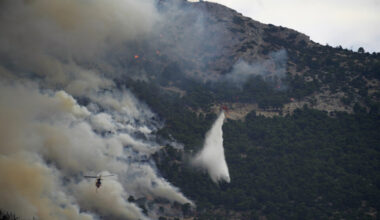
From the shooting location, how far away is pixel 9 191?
374ft

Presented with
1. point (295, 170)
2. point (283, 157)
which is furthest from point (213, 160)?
point (295, 170)

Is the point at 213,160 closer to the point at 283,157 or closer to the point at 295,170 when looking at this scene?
the point at 283,157

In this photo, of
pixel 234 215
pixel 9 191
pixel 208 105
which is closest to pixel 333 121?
pixel 208 105

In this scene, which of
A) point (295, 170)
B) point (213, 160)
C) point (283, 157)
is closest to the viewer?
point (213, 160)

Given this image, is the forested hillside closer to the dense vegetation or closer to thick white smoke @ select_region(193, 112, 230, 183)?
the dense vegetation

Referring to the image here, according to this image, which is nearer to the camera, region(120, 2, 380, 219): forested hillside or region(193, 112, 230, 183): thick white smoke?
region(120, 2, 380, 219): forested hillside

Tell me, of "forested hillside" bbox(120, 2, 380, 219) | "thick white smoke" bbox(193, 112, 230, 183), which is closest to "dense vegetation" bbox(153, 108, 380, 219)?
"forested hillside" bbox(120, 2, 380, 219)

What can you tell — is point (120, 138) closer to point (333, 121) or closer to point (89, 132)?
point (89, 132)

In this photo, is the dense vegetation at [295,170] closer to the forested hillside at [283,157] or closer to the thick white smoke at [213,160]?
the forested hillside at [283,157]

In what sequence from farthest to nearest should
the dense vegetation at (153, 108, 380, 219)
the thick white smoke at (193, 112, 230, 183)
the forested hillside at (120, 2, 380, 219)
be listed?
the thick white smoke at (193, 112, 230, 183) < the forested hillside at (120, 2, 380, 219) < the dense vegetation at (153, 108, 380, 219)

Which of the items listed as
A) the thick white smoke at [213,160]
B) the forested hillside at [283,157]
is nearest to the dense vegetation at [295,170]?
the forested hillside at [283,157]

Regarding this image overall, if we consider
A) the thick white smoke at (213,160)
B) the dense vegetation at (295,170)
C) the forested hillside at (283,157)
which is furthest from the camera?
the thick white smoke at (213,160)

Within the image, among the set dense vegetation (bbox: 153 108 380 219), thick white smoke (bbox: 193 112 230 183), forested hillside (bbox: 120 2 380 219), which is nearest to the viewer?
dense vegetation (bbox: 153 108 380 219)

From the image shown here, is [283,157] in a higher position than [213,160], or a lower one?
higher
